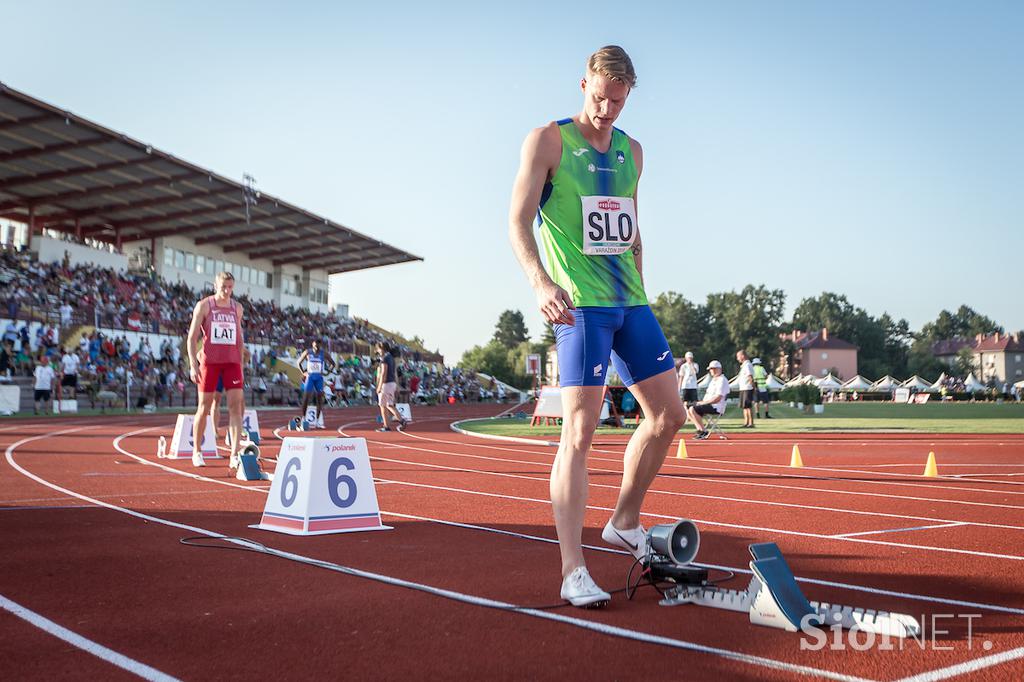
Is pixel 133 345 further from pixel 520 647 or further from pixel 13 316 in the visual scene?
pixel 520 647

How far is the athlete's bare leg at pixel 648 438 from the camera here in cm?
413

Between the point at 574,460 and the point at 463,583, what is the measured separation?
839 mm

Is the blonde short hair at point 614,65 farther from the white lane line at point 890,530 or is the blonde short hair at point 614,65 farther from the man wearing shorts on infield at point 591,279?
the white lane line at point 890,530

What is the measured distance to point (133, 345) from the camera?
34.9 meters

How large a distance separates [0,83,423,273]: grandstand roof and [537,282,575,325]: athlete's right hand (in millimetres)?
31286

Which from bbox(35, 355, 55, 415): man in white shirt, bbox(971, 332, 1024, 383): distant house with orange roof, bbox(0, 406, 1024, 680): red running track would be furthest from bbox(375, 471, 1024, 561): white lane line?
bbox(971, 332, 1024, 383): distant house with orange roof

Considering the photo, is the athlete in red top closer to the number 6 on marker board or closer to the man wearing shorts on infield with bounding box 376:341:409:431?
the number 6 on marker board

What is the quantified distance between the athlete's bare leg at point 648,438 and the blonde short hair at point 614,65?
1412mm

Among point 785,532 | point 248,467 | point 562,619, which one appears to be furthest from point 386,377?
point 562,619

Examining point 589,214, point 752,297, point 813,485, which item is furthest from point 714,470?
point 752,297

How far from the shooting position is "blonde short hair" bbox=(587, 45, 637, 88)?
3932 millimetres

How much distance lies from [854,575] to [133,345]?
1384 inches

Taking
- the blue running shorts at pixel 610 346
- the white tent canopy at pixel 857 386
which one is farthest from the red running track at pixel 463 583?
the white tent canopy at pixel 857 386

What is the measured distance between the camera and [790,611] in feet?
10.7
